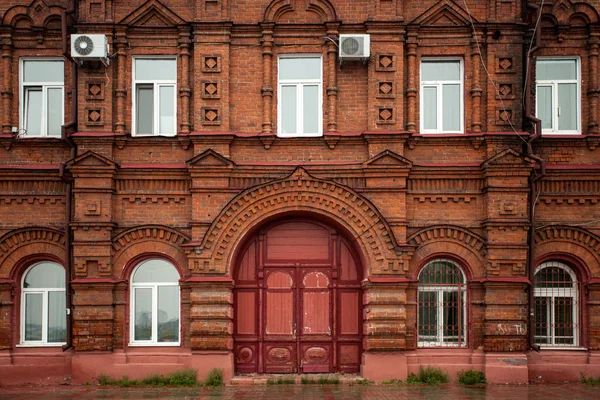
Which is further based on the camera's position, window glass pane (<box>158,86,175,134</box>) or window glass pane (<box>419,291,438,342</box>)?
window glass pane (<box>158,86,175,134</box>)

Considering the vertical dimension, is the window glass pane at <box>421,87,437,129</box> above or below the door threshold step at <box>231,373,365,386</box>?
above

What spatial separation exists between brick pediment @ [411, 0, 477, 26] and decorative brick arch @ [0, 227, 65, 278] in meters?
7.65

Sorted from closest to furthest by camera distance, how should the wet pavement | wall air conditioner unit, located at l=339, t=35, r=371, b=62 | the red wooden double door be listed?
the wet pavement < wall air conditioner unit, located at l=339, t=35, r=371, b=62 < the red wooden double door

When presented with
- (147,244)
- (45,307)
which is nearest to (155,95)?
(147,244)

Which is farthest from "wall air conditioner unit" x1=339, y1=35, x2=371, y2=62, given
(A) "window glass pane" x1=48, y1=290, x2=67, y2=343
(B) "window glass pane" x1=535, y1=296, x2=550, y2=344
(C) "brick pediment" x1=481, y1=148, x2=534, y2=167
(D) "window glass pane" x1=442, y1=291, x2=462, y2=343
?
(A) "window glass pane" x1=48, y1=290, x2=67, y2=343

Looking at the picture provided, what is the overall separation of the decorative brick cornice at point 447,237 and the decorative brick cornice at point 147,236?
4.18 metres

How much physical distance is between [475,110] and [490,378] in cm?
480

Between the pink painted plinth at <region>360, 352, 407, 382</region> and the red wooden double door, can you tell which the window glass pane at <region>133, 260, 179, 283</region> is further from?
the pink painted plinth at <region>360, 352, 407, 382</region>

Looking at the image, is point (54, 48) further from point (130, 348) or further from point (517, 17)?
point (517, 17)

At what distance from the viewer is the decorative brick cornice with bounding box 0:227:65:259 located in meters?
12.9

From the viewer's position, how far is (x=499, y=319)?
1248 cm

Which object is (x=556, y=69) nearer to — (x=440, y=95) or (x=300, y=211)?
(x=440, y=95)

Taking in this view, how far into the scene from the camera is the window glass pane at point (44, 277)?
13.2 metres

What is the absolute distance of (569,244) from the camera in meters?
12.8
